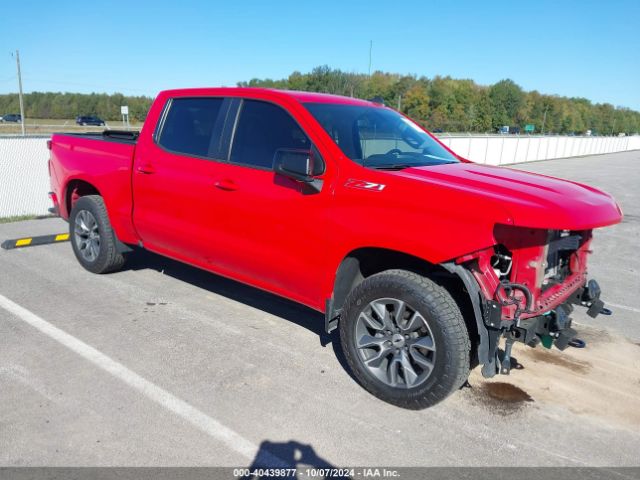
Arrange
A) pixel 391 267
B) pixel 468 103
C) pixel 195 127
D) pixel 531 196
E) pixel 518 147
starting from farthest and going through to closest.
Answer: pixel 468 103
pixel 518 147
pixel 195 127
pixel 391 267
pixel 531 196

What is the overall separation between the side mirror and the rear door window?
2.71ft

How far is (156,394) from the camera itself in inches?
138

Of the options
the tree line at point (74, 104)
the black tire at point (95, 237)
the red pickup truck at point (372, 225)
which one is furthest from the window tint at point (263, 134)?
the tree line at point (74, 104)

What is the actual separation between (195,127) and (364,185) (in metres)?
1.97

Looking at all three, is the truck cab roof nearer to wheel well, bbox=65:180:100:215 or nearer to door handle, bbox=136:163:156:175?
door handle, bbox=136:163:156:175

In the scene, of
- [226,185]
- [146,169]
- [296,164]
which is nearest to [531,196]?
[296,164]

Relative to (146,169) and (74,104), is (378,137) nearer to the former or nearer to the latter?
(146,169)

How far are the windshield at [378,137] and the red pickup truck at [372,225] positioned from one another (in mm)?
17

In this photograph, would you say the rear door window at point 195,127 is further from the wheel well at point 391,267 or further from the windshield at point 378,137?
the wheel well at point 391,267

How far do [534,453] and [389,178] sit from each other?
1.85m

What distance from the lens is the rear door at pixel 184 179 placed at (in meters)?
4.41

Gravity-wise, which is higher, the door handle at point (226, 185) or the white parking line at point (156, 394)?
the door handle at point (226, 185)

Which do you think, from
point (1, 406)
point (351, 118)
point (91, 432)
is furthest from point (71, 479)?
point (351, 118)

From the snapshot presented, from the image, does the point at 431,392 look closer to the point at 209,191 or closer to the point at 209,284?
the point at 209,191
